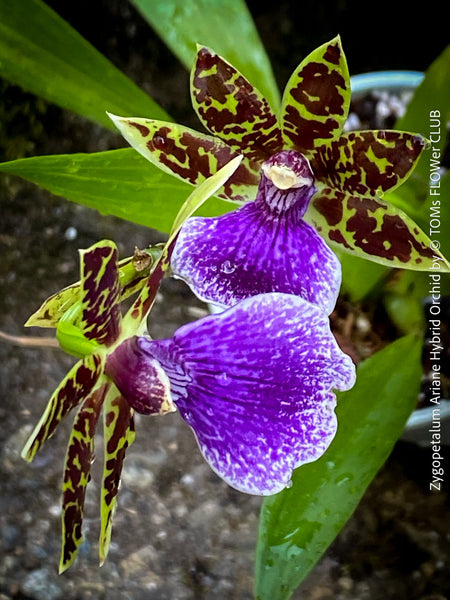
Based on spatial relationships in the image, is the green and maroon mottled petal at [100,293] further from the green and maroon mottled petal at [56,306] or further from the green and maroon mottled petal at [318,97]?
the green and maroon mottled petal at [318,97]

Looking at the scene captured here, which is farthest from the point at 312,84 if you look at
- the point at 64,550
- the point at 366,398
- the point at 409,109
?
the point at 64,550

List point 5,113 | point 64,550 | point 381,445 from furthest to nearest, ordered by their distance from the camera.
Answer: point 5,113
point 381,445
point 64,550

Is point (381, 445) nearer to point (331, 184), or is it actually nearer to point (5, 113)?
point (331, 184)

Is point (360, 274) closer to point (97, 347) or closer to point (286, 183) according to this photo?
point (286, 183)

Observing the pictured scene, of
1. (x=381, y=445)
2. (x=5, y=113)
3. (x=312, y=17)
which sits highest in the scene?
(x=5, y=113)

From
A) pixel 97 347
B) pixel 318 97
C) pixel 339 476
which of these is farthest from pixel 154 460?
pixel 318 97

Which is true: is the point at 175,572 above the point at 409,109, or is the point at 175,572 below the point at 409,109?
below
